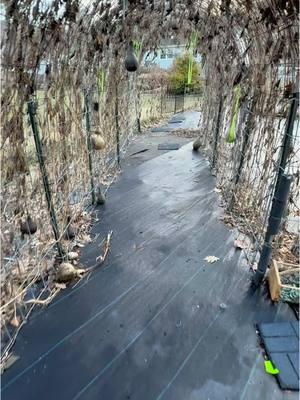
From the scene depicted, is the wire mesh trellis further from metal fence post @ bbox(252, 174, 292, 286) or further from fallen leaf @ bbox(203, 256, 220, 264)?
metal fence post @ bbox(252, 174, 292, 286)

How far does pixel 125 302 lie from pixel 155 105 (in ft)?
27.7

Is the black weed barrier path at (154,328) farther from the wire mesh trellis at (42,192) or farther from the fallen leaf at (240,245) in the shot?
the wire mesh trellis at (42,192)

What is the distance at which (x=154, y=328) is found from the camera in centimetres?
188

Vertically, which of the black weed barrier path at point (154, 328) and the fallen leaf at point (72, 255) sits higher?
the fallen leaf at point (72, 255)

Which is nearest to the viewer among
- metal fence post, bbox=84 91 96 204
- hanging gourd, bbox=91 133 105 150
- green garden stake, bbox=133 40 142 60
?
metal fence post, bbox=84 91 96 204

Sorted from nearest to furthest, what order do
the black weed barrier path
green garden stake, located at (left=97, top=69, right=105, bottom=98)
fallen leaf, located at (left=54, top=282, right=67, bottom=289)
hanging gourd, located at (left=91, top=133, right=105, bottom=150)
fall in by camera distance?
the black weed barrier path → fallen leaf, located at (left=54, top=282, right=67, bottom=289) → hanging gourd, located at (left=91, top=133, right=105, bottom=150) → green garden stake, located at (left=97, top=69, right=105, bottom=98)

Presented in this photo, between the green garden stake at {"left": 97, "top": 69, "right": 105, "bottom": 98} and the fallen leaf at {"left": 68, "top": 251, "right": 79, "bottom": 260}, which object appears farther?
the green garden stake at {"left": 97, "top": 69, "right": 105, "bottom": 98}

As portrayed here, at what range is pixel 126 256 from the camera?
2611 millimetres

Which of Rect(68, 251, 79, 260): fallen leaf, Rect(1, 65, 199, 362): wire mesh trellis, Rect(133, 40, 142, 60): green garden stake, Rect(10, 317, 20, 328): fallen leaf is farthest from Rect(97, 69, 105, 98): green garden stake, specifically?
Rect(10, 317, 20, 328): fallen leaf

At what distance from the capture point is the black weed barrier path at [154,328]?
1.54m

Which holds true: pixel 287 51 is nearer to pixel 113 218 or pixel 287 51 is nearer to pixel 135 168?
pixel 113 218

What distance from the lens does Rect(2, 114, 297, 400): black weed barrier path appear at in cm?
154

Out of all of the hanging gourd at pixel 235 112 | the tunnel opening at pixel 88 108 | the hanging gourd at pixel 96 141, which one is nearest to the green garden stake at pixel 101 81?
the tunnel opening at pixel 88 108

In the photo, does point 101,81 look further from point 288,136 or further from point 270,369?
point 270,369
